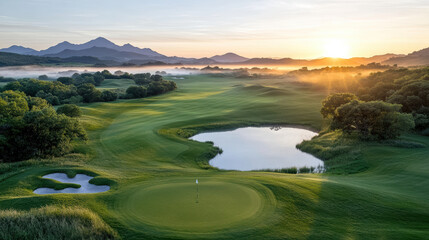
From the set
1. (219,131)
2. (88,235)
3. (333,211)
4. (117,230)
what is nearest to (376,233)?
(333,211)

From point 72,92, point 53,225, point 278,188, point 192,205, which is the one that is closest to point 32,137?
point 53,225

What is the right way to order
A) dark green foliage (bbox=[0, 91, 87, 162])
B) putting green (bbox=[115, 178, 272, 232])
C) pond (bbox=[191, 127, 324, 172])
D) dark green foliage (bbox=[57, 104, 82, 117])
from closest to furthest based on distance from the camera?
putting green (bbox=[115, 178, 272, 232]) → dark green foliage (bbox=[0, 91, 87, 162]) → pond (bbox=[191, 127, 324, 172]) → dark green foliage (bbox=[57, 104, 82, 117])

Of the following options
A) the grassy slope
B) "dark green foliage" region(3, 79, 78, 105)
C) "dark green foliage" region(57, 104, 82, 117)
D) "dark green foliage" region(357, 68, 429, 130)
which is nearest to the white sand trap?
the grassy slope

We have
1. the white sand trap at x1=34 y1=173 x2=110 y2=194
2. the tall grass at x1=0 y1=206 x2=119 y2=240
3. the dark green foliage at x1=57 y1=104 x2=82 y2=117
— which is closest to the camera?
the tall grass at x1=0 y1=206 x2=119 y2=240

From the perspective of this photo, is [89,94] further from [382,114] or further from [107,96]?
[382,114]

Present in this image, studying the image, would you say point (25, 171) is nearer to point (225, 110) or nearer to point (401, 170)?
point (401, 170)

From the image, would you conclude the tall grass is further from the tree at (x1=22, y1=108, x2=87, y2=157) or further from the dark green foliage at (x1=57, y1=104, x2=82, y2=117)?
the dark green foliage at (x1=57, y1=104, x2=82, y2=117)

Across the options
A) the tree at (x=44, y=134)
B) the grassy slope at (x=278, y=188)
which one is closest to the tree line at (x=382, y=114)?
the grassy slope at (x=278, y=188)

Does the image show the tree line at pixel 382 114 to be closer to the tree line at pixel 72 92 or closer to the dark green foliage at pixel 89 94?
the dark green foliage at pixel 89 94
